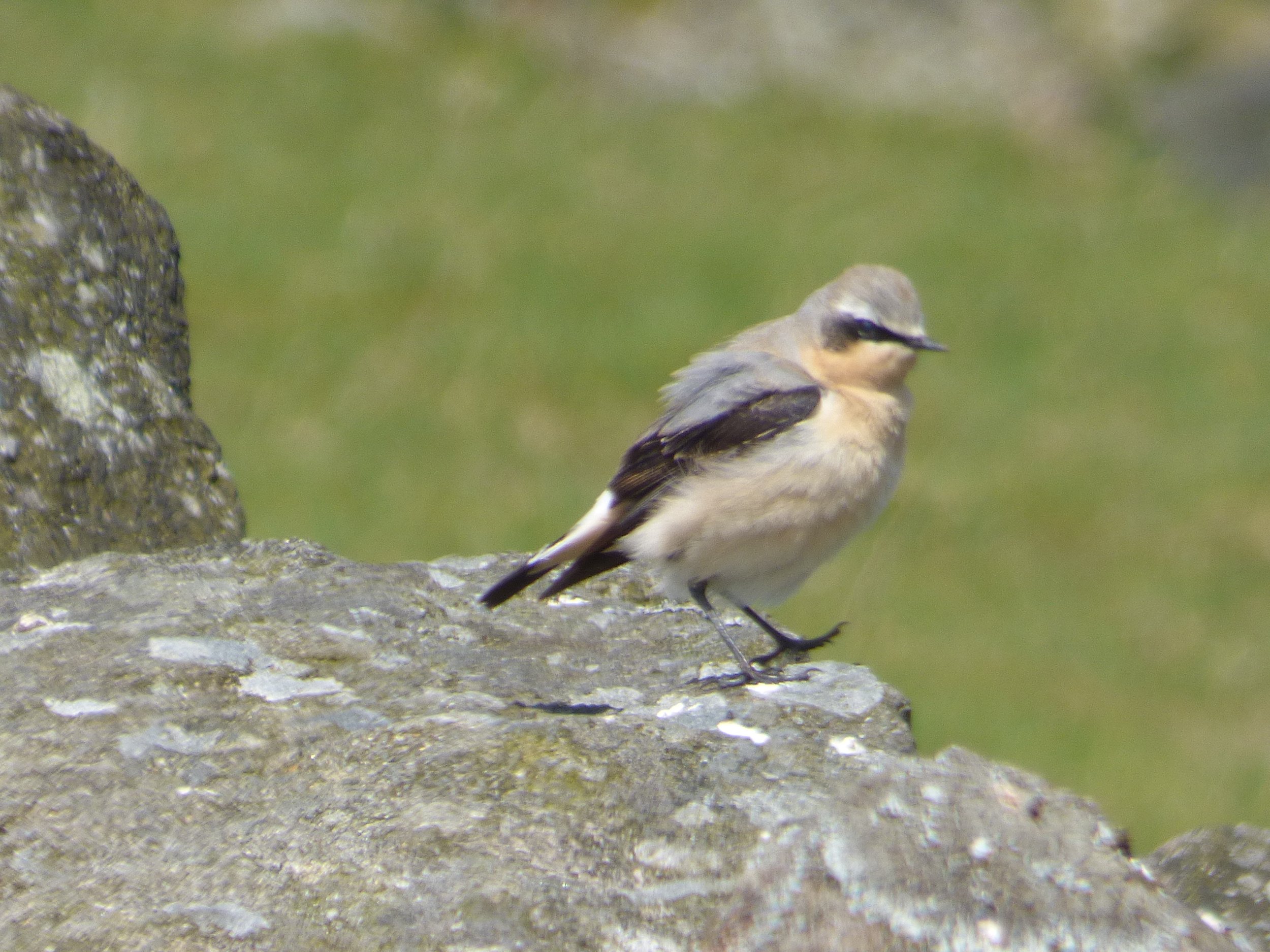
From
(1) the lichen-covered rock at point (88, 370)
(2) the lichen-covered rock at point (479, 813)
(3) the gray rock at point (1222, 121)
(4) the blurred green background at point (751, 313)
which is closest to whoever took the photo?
(2) the lichen-covered rock at point (479, 813)

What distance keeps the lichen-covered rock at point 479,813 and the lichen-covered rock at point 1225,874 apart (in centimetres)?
94

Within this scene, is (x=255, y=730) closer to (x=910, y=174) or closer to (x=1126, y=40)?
(x=910, y=174)

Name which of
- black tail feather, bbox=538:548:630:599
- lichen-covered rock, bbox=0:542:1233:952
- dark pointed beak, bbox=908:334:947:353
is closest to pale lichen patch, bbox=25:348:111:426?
lichen-covered rock, bbox=0:542:1233:952

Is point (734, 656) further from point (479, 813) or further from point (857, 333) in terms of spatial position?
point (479, 813)

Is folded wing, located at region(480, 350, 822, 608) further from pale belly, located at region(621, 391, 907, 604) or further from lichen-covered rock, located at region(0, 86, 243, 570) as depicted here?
lichen-covered rock, located at region(0, 86, 243, 570)

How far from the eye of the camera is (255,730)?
4047mm

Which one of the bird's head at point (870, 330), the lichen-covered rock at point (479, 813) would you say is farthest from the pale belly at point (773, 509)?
the lichen-covered rock at point (479, 813)

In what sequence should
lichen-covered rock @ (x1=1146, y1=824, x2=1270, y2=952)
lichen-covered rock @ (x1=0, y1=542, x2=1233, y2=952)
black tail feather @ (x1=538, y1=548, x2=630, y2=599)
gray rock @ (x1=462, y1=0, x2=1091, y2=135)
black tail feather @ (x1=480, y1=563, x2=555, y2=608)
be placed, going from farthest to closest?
1. gray rock @ (x1=462, y1=0, x2=1091, y2=135)
2. black tail feather @ (x1=538, y1=548, x2=630, y2=599)
3. black tail feather @ (x1=480, y1=563, x2=555, y2=608)
4. lichen-covered rock @ (x1=1146, y1=824, x2=1270, y2=952)
5. lichen-covered rock @ (x1=0, y1=542, x2=1233, y2=952)

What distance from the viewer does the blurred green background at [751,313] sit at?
1027 centimetres

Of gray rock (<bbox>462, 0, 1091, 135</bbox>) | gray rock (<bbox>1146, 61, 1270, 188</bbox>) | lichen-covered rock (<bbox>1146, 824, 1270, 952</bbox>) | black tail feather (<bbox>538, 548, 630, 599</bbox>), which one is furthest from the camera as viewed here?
gray rock (<bbox>1146, 61, 1270, 188</bbox>)

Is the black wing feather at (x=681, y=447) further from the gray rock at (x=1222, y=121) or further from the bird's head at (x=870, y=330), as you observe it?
the gray rock at (x=1222, y=121)

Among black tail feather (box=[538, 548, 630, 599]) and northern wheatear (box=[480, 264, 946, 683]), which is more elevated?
northern wheatear (box=[480, 264, 946, 683])

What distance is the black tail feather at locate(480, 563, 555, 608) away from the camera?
4840 millimetres

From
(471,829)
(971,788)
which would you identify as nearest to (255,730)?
(471,829)
